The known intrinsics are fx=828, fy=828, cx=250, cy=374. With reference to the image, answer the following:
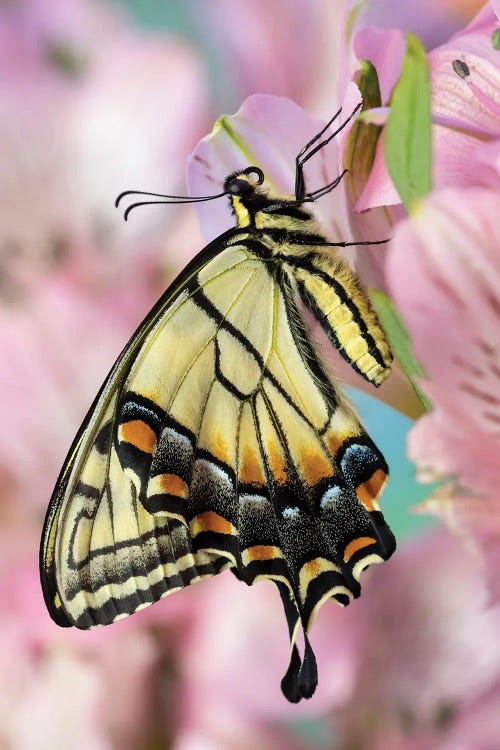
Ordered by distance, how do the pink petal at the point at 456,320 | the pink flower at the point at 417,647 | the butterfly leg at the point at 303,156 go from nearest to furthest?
the pink petal at the point at 456,320
the butterfly leg at the point at 303,156
the pink flower at the point at 417,647

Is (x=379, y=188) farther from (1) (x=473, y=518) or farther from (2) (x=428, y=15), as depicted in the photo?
(2) (x=428, y=15)

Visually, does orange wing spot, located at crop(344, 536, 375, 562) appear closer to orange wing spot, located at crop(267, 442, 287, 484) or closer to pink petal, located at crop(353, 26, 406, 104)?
orange wing spot, located at crop(267, 442, 287, 484)

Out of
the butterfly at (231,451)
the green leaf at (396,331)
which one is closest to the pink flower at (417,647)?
the butterfly at (231,451)

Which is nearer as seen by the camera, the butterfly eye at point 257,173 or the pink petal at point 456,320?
the pink petal at point 456,320

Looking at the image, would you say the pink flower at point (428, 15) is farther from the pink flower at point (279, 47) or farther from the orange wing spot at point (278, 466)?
the orange wing spot at point (278, 466)

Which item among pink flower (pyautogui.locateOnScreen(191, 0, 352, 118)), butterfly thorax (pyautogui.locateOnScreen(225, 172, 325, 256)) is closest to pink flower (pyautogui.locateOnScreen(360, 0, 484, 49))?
pink flower (pyautogui.locateOnScreen(191, 0, 352, 118))

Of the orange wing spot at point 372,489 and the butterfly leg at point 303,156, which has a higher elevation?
the butterfly leg at point 303,156

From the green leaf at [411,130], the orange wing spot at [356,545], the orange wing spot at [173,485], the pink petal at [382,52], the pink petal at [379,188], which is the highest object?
the pink petal at [382,52]

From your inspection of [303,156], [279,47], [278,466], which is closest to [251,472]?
[278,466]
